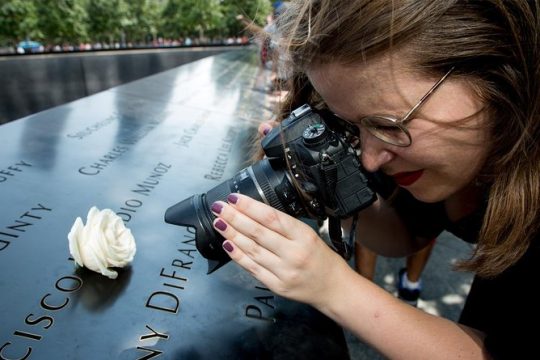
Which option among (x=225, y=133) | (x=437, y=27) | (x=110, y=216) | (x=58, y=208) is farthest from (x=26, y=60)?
(x=437, y=27)

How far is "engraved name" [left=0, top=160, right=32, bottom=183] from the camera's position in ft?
5.26

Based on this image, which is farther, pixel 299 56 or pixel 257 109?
pixel 257 109

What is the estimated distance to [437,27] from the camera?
79 centimetres

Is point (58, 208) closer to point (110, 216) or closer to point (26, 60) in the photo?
point (110, 216)

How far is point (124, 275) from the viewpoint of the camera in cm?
116

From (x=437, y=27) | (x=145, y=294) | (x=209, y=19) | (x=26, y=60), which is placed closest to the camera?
(x=437, y=27)

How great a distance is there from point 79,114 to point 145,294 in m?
1.81

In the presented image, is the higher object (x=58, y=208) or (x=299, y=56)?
(x=299, y=56)

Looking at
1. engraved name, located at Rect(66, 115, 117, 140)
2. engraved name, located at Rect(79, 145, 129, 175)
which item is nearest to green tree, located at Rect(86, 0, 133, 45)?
engraved name, located at Rect(66, 115, 117, 140)

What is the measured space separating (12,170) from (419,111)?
158 centimetres

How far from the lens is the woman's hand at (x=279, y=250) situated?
82 centimetres

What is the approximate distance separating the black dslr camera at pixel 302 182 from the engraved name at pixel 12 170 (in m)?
0.93

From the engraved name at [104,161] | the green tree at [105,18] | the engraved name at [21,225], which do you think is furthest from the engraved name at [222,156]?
the green tree at [105,18]

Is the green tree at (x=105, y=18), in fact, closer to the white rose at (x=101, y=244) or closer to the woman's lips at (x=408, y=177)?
the white rose at (x=101, y=244)
